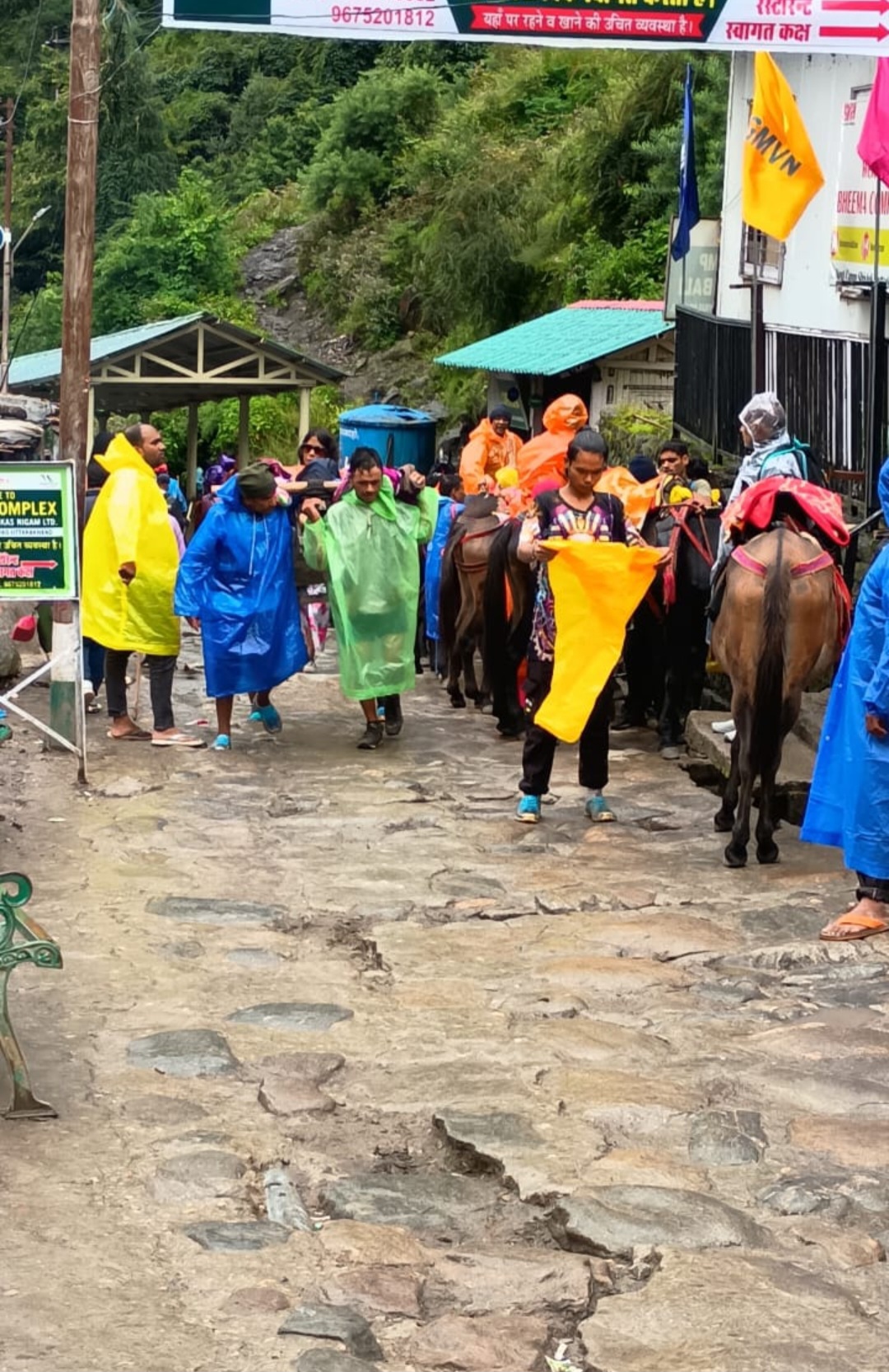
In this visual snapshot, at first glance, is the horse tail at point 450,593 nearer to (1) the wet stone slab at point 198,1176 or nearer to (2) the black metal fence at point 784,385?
(2) the black metal fence at point 784,385

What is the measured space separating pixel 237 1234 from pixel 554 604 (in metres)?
5.30

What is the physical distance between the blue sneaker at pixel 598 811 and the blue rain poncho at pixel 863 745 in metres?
2.24

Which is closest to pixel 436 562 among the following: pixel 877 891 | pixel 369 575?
pixel 369 575

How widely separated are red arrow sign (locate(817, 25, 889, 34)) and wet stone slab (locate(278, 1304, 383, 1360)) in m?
6.41

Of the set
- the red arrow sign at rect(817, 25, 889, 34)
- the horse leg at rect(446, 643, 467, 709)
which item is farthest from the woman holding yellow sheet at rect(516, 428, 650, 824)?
the horse leg at rect(446, 643, 467, 709)

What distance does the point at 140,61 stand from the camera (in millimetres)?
55844

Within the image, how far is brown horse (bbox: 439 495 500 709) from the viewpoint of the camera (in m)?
13.7

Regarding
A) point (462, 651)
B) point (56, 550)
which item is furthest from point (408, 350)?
point (56, 550)

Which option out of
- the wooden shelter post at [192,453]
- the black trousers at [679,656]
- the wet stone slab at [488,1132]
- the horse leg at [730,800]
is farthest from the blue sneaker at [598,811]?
the wooden shelter post at [192,453]

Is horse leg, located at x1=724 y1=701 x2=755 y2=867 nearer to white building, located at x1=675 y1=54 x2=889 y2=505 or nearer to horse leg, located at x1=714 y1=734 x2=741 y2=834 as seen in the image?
horse leg, located at x1=714 y1=734 x2=741 y2=834

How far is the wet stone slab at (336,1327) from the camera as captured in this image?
4445mm

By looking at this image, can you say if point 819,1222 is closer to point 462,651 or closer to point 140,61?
point 462,651

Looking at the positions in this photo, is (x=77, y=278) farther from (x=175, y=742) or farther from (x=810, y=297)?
(x=810, y=297)

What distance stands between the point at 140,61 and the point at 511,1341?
181 ft
